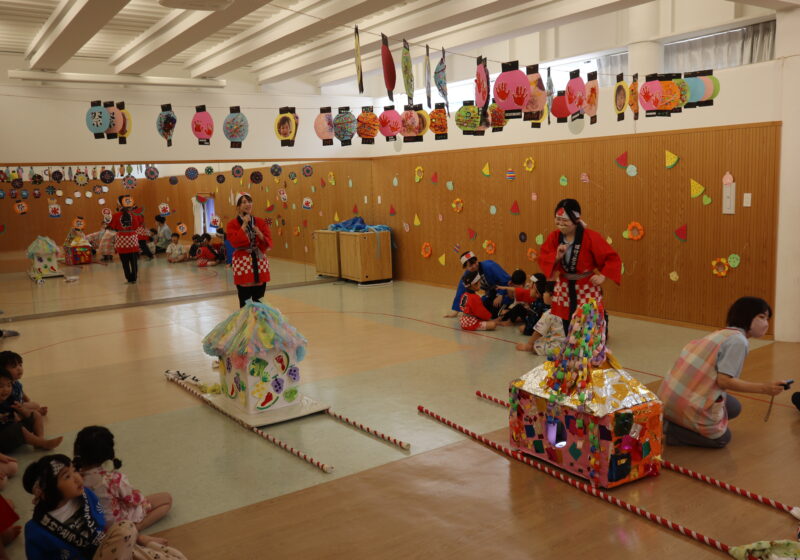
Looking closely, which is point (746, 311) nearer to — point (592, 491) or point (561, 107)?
point (592, 491)

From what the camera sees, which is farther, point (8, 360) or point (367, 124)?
point (367, 124)

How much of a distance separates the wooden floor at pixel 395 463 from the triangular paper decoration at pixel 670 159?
5.94 ft

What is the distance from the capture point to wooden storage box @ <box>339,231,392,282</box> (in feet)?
37.4

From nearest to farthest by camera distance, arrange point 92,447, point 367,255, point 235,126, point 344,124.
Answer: point 92,447 < point 344,124 < point 235,126 < point 367,255

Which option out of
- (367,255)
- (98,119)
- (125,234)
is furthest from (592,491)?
(125,234)

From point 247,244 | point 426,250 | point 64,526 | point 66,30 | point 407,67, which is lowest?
point 64,526

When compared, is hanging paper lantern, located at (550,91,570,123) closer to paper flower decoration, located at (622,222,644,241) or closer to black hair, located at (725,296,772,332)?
paper flower decoration, located at (622,222,644,241)

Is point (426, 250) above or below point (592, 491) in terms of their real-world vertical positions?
above

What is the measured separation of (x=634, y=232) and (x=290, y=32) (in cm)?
472

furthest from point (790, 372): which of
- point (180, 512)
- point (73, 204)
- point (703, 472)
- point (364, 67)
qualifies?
point (73, 204)

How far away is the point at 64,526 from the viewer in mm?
2805

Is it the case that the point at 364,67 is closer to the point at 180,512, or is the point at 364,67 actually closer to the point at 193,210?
the point at 193,210

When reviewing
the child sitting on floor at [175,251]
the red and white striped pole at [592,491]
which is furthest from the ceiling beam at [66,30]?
the red and white striped pole at [592,491]

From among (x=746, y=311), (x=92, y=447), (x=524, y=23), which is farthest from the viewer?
(x=524, y=23)
